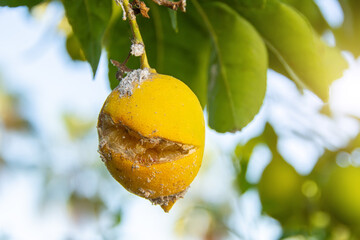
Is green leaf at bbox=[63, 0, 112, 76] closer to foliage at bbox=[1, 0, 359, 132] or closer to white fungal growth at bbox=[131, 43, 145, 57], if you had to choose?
foliage at bbox=[1, 0, 359, 132]

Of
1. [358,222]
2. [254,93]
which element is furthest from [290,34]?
[358,222]

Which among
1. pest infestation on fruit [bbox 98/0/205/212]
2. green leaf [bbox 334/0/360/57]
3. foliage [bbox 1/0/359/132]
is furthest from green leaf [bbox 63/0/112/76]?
green leaf [bbox 334/0/360/57]

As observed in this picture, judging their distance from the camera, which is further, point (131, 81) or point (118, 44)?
point (118, 44)

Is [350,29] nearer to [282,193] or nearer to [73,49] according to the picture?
[282,193]

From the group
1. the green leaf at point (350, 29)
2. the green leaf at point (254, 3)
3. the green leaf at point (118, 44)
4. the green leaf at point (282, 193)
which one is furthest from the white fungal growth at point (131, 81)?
the green leaf at point (282, 193)

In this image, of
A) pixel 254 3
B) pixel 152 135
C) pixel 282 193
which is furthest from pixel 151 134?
pixel 282 193

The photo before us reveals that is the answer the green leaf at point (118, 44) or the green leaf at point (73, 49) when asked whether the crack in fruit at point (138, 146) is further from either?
the green leaf at point (73, 49)
